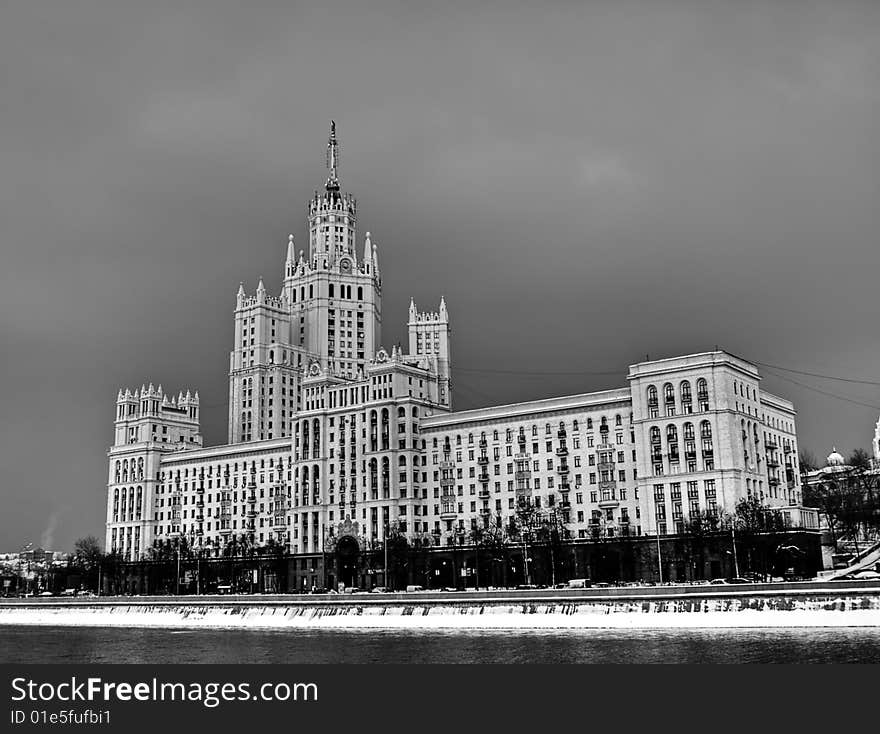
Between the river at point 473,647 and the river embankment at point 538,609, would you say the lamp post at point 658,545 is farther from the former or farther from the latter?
the river at point 473,647

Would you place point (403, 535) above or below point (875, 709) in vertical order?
above

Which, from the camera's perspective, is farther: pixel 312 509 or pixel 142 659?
pixel 312 509

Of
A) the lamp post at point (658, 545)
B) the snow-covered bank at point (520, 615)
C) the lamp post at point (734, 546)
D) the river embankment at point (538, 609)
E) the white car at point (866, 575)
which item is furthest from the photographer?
the lamp post at point (658, 545)

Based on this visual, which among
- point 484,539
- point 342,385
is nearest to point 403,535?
point 484,539

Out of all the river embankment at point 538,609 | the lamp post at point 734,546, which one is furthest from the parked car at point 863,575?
the lamp post at point 734,546

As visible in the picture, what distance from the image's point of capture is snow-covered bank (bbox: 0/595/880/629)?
86.9m

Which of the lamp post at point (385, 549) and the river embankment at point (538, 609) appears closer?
the river embankment at point (538, 609)

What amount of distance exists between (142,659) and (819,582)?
5672cm

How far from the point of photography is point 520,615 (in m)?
102

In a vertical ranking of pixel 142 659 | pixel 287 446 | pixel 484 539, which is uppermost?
pixel 287 446

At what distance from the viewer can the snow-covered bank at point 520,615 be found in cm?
8689

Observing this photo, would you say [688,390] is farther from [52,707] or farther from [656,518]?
[52,707]

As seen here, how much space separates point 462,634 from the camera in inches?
3681

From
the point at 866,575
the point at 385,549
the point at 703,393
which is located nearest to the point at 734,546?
the point at 866,575
